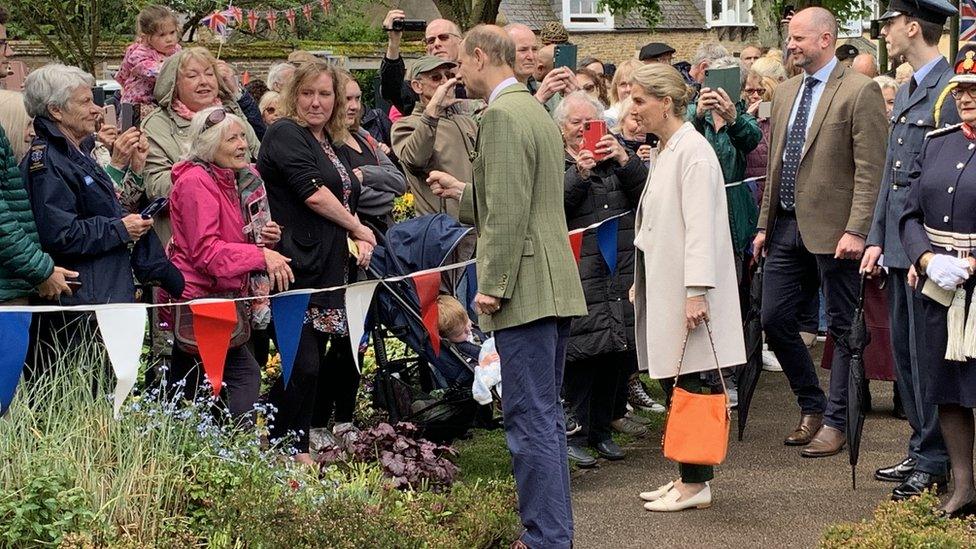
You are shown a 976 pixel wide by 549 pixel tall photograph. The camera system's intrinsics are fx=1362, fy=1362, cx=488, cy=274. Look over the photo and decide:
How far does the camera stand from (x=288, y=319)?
6.96 metres

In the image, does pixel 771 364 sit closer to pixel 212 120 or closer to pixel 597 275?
pixel 597 275

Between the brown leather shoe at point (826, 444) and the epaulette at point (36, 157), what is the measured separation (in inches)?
175

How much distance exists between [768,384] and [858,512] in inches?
130

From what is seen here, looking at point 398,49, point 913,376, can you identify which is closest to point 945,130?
point 913,376

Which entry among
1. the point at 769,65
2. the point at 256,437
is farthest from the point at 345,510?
the point at 769,65

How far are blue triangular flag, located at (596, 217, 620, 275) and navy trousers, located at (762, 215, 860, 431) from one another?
3.54ft

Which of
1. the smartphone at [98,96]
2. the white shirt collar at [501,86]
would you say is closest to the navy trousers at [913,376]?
the white shirt collar at [501,86]

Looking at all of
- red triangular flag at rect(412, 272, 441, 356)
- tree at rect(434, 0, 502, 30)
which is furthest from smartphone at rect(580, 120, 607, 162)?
tree at rect(434, 0, 502, 30)

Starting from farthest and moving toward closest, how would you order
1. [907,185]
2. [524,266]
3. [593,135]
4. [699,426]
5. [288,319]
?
[593,135] < [288,319] < [907,185] < [699,426] < [524,266]

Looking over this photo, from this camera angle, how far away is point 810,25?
7.90 m

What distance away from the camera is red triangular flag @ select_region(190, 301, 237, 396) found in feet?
21.6

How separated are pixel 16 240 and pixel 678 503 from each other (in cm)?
A: 337

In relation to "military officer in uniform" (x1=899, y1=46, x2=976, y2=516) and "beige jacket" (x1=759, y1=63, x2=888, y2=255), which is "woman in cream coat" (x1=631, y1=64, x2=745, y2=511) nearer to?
"military officer in uniform" (x1=899, y1=46, x2=976, y2=516)

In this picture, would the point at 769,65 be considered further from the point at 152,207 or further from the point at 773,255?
the point at 152,207
